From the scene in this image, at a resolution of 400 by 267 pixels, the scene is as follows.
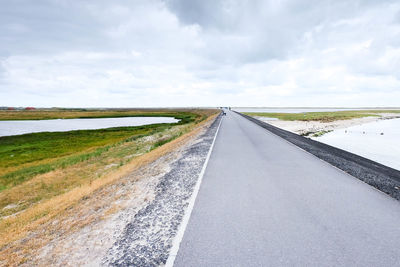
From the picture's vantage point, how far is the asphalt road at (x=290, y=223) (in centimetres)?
337

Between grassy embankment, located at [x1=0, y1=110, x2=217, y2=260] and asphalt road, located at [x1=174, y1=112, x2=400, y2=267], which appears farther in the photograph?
grassy embankment, located at [x1=0, y1=110, x2=217, y2=260]

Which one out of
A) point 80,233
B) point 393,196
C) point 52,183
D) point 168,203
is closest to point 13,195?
point 52,183

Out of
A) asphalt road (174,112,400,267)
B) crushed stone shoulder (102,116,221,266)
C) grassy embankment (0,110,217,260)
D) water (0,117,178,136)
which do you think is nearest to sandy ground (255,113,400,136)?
asphalt road (174,112,400,267)

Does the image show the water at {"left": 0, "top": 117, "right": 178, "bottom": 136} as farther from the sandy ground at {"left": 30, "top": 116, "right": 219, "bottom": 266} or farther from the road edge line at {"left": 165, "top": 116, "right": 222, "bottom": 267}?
the road edge line at {"left": 165, "top": 116, "right": 222, "bottom": 267}

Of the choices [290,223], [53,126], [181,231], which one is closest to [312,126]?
[290,223]

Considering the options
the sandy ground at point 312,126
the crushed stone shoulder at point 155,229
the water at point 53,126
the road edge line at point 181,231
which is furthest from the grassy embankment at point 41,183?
the sandy ground at point 312,126

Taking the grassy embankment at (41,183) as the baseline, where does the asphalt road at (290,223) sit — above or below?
above

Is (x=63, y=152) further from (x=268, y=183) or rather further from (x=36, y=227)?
(x=268, y=183)

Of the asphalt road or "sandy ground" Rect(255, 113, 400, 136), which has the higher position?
the asphalt road

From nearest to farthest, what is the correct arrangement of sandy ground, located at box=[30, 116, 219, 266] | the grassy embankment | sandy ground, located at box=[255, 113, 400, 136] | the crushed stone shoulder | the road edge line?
the road edge line < the crushed stone shoulder < sandy ground, located at box=[30, 116, 219, 266] < the grassy embankment < sandy ground, located at box=[255, 113, 400, 136]

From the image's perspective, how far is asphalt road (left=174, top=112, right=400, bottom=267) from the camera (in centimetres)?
337

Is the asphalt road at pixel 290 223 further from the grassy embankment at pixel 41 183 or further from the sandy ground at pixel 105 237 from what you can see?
the grassy embankment at pixel 41 183

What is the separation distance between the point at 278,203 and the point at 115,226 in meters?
3.97

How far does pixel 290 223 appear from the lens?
435cm
